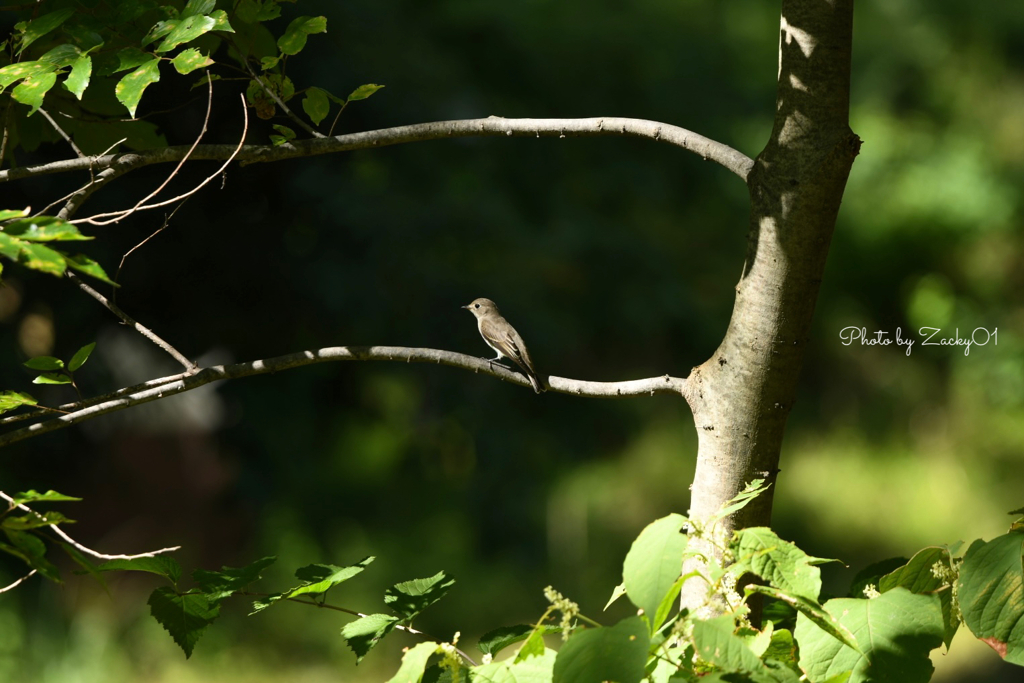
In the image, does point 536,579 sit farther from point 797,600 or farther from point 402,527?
point 797,600

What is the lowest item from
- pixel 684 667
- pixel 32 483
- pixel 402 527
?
pixel 402 527

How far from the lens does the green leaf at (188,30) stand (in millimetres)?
1301

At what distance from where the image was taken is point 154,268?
3770mm

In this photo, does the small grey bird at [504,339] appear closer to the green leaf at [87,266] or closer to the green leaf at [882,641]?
the green leaf at [882,641]

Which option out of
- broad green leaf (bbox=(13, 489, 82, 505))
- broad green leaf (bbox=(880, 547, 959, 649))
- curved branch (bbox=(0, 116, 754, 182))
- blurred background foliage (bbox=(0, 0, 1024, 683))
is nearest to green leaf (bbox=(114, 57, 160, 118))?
curved branch (bbox=(0, 116, 754, 182))

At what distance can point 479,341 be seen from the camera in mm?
4363

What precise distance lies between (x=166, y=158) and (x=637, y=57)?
562 cm

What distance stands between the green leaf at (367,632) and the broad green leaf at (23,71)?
1.01 metres

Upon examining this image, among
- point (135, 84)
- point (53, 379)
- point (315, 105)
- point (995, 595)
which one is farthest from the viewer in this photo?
point (315, 105)

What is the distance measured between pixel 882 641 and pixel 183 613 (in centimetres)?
110

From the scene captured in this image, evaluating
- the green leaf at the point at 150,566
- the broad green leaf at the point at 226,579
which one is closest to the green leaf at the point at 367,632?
the broad green leaf at the point at 226,579

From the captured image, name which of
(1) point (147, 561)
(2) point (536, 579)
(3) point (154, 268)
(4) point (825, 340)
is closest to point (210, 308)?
(3) point (154, 268)

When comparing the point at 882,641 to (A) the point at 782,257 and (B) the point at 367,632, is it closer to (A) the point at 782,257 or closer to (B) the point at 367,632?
(A) the point at 782,257

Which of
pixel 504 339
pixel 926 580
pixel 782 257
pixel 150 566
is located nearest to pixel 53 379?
pixel 150 566
